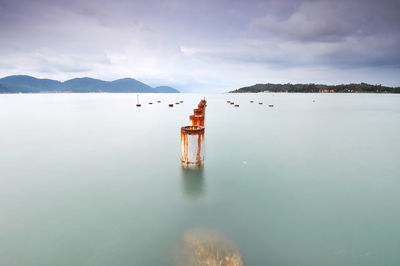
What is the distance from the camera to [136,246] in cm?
430

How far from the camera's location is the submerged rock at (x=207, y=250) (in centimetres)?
380

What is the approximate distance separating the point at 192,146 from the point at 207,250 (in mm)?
4268

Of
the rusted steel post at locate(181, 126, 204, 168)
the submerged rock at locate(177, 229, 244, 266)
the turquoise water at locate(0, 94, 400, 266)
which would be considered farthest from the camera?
the rusted steel post at locate(181, 126, 204, 168)

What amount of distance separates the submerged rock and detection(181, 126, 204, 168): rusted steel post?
3609 mm

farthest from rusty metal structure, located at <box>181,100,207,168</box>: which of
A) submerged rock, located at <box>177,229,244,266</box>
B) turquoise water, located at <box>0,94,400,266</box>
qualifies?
submerged rock, located at <box>177,229,244,266</box>

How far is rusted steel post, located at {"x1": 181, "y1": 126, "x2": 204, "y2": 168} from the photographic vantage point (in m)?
7.56

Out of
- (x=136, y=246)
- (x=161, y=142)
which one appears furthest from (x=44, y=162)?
(x=136, y=246)

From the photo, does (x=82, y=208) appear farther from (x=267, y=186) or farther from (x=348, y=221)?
(x=348, y=221)

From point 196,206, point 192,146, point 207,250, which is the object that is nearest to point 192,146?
point 192,146

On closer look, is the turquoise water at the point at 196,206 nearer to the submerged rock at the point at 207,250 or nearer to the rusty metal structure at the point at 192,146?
the submerged rock at the point at 207,250

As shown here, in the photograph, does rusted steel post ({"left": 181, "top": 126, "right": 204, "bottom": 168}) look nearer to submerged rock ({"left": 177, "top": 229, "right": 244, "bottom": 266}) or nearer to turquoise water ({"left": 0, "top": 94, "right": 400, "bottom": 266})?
turquoise water ({"left": 0, "top": 94, "right": 400, "bottom": 266})

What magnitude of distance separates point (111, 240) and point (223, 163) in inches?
232

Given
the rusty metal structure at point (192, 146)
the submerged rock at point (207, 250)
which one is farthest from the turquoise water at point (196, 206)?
the rusty metal structure at point (192, 146)

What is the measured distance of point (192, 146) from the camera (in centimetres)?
787
